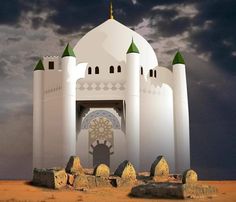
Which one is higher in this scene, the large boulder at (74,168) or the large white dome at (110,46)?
the large white dome at (110,46)

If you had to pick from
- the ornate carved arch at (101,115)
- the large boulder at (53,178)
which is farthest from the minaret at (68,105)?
the large boulder at (53,178)

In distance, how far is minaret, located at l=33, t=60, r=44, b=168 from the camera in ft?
83.7

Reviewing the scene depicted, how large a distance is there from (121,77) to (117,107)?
7.42ft

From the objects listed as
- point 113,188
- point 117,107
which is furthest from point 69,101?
point 113,188

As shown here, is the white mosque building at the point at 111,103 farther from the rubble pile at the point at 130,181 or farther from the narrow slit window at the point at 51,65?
the rubble pile at the point at 130,181

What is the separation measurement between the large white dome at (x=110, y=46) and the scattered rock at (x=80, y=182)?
34.2ft

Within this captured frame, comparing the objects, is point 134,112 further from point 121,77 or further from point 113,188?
point 113,188

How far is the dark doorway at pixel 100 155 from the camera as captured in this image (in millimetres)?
27328

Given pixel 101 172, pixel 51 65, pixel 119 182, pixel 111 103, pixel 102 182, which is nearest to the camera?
Answer: pixel 102 182

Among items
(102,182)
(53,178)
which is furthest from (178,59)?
(53,178)

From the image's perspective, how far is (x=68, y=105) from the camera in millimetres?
23891

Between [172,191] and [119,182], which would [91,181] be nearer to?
[119,182]

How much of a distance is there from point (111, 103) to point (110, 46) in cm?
307

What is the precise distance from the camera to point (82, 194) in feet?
48.0
